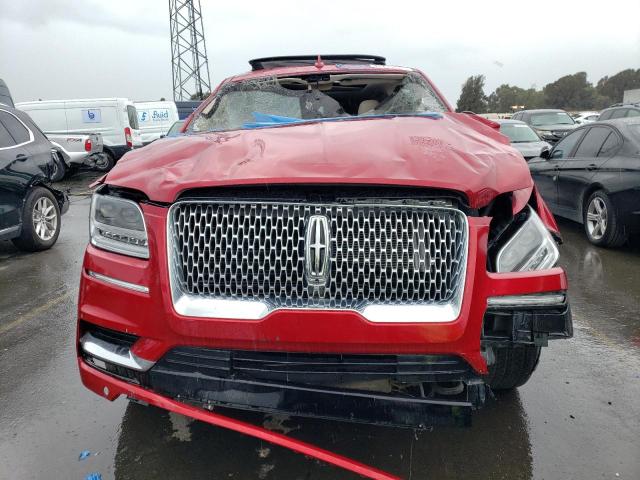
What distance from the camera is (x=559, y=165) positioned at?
6.93m

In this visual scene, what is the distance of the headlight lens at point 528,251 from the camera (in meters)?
1.99

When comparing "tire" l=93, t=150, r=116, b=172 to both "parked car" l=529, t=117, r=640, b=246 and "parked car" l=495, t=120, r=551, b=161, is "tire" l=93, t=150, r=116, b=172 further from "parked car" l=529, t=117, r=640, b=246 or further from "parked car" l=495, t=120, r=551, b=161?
"parked car" l=529, t=117, r=640, b=246

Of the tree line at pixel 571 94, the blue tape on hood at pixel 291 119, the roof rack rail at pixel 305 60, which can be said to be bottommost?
the tree line at pixel 571 94

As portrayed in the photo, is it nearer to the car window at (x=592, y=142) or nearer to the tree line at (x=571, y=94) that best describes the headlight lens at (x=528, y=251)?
the car window at (x=592, y=142)

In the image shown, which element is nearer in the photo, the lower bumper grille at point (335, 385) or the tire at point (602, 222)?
the lower bumper grille at point (335, 385)

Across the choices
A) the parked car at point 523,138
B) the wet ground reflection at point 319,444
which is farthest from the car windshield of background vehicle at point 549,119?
the wet ground reflection at point 319,444

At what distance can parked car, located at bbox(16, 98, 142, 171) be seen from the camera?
16641mm

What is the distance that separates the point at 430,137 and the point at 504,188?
0.45 m

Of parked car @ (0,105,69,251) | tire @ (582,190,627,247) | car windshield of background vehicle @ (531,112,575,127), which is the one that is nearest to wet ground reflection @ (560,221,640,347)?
tire @ (582,190,627,247)

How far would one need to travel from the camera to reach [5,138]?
6059 millimetres

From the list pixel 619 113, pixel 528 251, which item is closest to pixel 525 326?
pixel 528 251

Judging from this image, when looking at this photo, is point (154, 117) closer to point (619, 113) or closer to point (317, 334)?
point (619, 113)

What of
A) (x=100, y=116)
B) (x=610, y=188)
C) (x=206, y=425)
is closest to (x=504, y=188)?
(x=206, y=425)

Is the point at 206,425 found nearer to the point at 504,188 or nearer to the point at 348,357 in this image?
the point at 348,357
